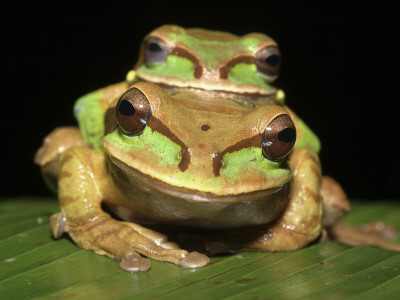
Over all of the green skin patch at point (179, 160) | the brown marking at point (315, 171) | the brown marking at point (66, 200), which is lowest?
the brown marking at point (66, 200)

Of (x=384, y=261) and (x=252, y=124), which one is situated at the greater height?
(x=252, y=124)

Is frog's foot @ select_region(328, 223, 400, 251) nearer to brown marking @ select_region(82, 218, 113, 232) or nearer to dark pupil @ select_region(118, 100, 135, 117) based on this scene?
brown marking @ select_region(82, 218, 113, 232)

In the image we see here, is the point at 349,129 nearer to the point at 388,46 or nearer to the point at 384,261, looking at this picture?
the point at 388,46

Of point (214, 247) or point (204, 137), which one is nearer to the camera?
point (204, 137)

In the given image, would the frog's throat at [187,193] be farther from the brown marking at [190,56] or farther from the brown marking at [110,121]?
the brown marking at [190,56]

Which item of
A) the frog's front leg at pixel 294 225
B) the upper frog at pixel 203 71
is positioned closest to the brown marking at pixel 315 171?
the frog's front leg at pixel 294 225

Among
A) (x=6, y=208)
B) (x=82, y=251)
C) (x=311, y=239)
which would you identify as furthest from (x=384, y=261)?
(x=6, y=208)

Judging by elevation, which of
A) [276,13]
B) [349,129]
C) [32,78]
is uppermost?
[276,13]
